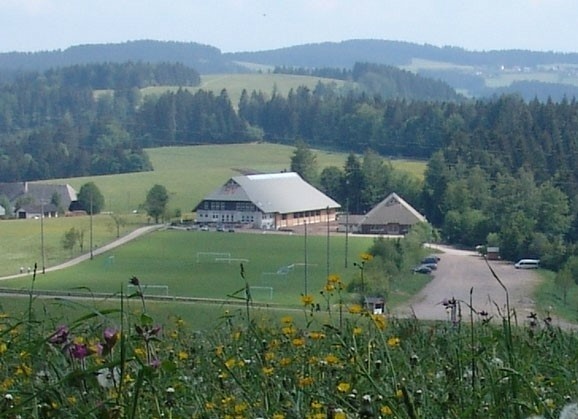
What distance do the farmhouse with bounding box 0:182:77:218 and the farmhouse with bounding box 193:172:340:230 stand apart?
143 centimetres

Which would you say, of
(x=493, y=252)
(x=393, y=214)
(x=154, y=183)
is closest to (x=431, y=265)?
(x=493, y=252)

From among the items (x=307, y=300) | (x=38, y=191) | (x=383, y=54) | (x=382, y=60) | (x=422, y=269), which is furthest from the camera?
(x=382, y=60)

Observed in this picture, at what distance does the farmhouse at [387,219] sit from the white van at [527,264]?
1544 mm

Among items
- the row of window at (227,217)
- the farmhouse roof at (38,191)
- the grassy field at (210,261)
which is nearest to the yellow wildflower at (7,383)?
the grassy field at (210,261)

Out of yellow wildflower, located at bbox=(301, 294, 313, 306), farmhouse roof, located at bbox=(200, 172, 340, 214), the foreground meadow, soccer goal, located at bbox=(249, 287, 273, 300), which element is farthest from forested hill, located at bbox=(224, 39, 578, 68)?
yellow wildflower, located at bbox=(301, 294, 313, 306)

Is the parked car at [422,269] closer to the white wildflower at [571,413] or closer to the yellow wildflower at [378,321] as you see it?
the yellow wildflower at [378,321]

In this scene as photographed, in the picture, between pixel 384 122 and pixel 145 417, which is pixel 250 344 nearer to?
pixel 145 417

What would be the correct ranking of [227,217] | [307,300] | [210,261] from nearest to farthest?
1. [307,300]
2. [210,261]
3. [227,217]

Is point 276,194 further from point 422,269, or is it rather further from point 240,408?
point 240,408

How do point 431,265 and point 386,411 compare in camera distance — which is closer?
point 386,411

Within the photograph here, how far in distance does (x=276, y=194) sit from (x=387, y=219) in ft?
3.89

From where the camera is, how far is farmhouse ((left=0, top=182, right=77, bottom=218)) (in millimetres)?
10273

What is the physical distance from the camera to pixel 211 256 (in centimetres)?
849

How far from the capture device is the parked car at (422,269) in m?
7.03
